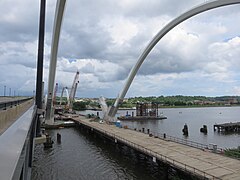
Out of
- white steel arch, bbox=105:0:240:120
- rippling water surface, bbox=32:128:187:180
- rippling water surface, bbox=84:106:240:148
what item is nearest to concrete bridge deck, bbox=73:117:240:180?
rippling water surface, bbox=32:128:187:180

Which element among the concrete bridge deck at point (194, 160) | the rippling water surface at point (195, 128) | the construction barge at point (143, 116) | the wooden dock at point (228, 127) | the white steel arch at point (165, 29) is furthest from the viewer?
the construction barge at point (143, 116)

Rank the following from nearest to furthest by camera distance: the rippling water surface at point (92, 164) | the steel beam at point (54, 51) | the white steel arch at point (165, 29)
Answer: the rippling water surface at point (92, 164), the white steel arch at point (165, 29), the steel beam at point (54, 51)

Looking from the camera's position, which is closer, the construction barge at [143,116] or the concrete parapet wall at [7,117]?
the concrete parapet wall at [7,117]

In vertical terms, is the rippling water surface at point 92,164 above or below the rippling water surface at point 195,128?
above

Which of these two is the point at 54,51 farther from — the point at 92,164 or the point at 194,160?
the point at 194,160

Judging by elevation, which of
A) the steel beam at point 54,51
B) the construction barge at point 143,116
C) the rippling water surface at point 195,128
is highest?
the steel beam at point 54,51

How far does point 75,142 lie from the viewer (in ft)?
128

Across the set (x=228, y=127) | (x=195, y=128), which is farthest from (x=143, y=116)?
(x=228, y=127)

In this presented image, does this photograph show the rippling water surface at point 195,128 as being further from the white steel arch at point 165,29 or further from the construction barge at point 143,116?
the white steel arch at point 165,29

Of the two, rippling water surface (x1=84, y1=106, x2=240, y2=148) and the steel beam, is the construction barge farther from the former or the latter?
the steel beam

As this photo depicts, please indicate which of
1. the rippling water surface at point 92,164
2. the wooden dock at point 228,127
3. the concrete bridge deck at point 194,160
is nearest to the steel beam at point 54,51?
the rippling water surface at point 92,164

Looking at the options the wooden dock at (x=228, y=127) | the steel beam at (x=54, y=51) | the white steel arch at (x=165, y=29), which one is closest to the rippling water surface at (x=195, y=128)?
the wooden dock at (x=228, y=127)

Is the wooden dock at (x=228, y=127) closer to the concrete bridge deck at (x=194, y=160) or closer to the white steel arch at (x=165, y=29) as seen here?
the white steel arch at (x=165, y=29)

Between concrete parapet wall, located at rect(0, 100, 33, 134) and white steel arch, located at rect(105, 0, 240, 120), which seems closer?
concrete parapet wall, located at rect(0, 100, 33, 134)
